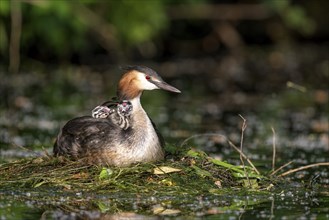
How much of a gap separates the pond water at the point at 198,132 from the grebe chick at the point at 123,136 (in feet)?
1.97

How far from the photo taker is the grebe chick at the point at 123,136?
912 centimetres

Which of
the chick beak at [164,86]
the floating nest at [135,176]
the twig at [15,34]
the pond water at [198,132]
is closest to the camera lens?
the pond water at [198,132]

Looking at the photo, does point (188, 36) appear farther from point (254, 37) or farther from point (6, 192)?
point (6, 192)

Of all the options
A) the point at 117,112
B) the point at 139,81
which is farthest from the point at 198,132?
the point at 139,81

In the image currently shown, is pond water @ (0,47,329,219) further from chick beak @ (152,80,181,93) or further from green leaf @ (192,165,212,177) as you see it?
chick beak @ (152,80,181,93)

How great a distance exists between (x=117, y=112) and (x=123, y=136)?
0.44 m

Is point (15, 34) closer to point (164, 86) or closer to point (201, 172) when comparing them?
point (164, 86)

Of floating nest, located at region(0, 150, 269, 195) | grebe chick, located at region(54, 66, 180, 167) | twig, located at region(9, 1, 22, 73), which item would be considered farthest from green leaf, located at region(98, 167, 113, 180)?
twig, located at region(9, 1, 22, 73)

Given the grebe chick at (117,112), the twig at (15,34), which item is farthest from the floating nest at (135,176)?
the twig at (15,34)

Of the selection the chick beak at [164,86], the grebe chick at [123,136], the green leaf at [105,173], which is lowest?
the green leaf at [105,173]

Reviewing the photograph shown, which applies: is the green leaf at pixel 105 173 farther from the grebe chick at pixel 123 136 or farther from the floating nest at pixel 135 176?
the grebe chick at pixel 123 136

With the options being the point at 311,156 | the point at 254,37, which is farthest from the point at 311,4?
the point at 311,156

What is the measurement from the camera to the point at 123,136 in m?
9.19

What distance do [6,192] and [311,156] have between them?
4427 mm
